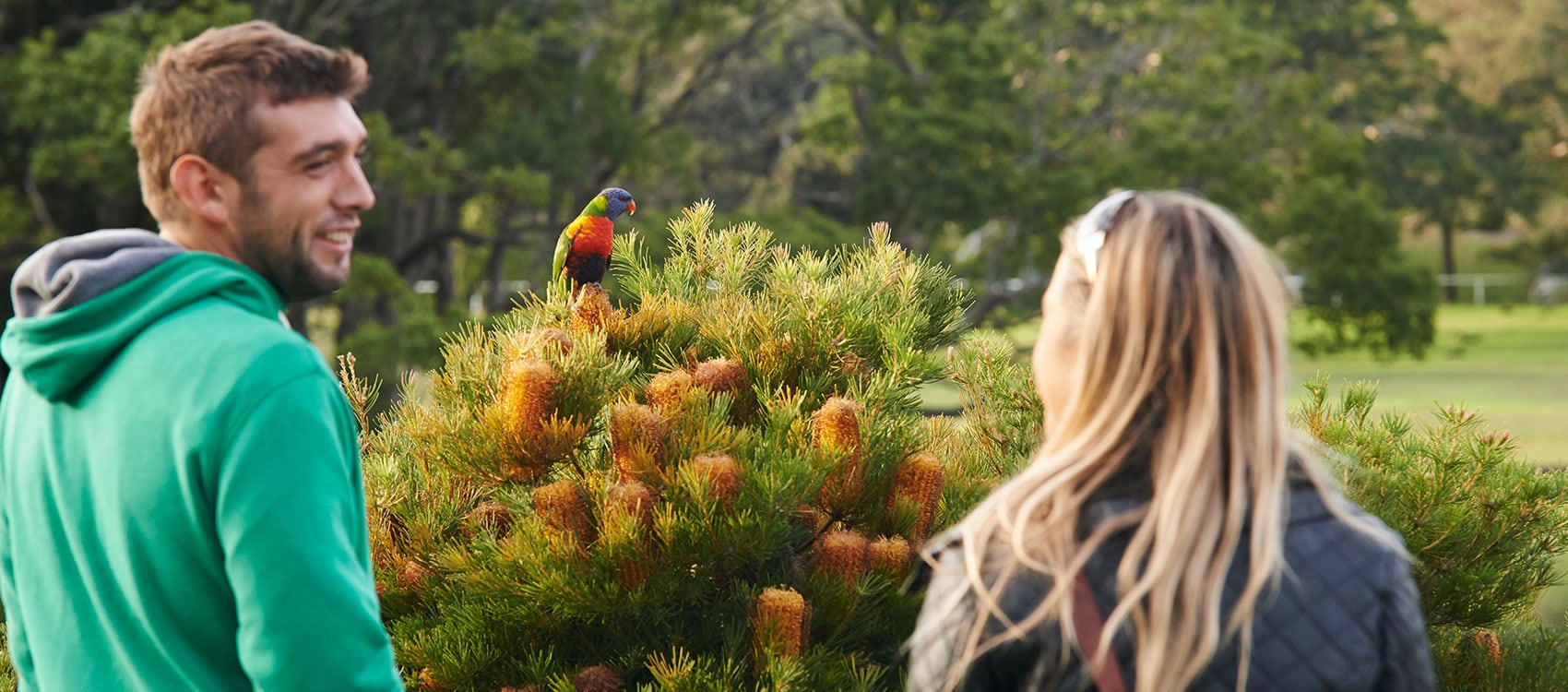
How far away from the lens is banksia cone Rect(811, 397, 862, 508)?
240 cm

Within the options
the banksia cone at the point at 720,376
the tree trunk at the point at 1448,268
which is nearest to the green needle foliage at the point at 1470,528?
the banksia cone at the point at 720,376

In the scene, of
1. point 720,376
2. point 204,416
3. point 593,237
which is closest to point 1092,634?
point 204,416

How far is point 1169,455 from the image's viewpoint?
1353mm

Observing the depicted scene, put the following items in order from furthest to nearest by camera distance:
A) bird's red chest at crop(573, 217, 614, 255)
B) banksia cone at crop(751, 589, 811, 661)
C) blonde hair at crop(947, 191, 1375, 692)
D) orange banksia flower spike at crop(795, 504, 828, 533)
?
bird's red chest at crop(573, 217, 614, 255)
orange banksia flower spike at crop(795, 504, 828, 533)
banksia cone at crop(751, 589, 811, 661)
blonde hair at crop(947, 191, 1375, 692)

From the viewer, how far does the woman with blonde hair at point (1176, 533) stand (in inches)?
51.8

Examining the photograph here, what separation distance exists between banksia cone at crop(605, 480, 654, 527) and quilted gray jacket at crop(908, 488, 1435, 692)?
0.92 metres

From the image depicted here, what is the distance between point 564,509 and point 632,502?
0.42 feet

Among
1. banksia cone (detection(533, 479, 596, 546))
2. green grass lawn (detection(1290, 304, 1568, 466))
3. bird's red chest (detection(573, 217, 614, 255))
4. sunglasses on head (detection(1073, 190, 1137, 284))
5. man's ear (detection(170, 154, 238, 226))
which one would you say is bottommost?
green grass lawn (detection(1290, 304, 1568, 466))

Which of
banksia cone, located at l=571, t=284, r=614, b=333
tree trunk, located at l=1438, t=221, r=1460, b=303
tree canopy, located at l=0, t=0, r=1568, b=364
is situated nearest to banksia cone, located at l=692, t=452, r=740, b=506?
banksia cone, located at l=571, t=284, r=614, b=333

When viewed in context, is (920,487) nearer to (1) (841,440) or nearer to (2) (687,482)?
(1) (841,440)

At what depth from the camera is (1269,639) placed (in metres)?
1.33

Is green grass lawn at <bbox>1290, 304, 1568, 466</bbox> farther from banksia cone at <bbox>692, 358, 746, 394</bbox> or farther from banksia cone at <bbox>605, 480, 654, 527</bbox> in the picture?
banksia cone at <bbox>605, 480, 654, 527</bbox>

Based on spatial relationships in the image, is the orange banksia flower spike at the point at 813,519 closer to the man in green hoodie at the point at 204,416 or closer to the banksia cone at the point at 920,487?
the banksia cone at the point at 920,487

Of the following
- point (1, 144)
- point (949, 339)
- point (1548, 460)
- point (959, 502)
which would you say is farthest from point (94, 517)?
point (1548, 460)
